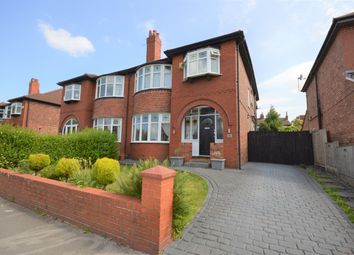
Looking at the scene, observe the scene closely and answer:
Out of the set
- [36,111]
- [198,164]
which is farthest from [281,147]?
[36,111]

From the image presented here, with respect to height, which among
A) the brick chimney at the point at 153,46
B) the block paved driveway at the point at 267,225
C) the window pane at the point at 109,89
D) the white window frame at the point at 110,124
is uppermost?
the brick chimney at the point at 153,46

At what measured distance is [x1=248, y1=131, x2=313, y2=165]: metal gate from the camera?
38.5 feet

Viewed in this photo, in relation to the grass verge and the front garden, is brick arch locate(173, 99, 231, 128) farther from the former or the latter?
the grass verge

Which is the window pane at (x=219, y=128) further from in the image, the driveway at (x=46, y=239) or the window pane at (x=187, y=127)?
the driveway at (x=46, y=239)

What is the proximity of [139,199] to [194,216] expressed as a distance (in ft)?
4.68

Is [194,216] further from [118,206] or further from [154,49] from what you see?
[154,49]

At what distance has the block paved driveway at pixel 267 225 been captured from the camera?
2859mm

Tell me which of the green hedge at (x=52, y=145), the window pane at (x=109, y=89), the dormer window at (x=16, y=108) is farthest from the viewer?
the dormer window at (x=16, y=108)

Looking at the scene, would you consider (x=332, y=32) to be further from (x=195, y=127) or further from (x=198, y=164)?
(x=198, y=164)

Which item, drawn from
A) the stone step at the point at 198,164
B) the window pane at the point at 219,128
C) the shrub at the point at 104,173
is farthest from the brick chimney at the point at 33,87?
the shrub at the point at 104,173

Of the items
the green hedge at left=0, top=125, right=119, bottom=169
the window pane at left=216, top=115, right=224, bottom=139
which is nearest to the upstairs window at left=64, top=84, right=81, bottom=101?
the green hedge at left=0, top=125, right=119, bottom=169

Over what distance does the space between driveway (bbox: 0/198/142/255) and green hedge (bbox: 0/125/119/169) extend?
3588 mm

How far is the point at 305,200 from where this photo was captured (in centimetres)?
493

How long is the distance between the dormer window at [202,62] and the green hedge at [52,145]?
6145 mm
